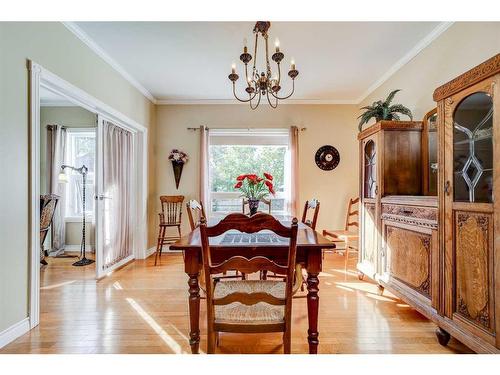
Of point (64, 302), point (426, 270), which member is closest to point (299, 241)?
point (426, 270)

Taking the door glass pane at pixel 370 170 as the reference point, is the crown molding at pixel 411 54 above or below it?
above

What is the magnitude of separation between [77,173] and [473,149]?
17.7 feet


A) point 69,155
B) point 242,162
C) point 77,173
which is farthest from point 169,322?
point 69,155

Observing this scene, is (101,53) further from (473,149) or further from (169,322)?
(473,149)

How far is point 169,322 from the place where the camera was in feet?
7.04

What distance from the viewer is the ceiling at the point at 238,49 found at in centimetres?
256

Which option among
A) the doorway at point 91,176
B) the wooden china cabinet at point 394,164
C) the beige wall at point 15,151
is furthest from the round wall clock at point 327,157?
the beige wall at point 15,151

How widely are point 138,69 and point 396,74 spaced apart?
3.31 meters

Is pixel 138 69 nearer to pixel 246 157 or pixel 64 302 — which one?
pixel 246 157

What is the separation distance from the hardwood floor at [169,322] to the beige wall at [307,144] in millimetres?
1709

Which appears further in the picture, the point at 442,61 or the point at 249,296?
the point at 442,61

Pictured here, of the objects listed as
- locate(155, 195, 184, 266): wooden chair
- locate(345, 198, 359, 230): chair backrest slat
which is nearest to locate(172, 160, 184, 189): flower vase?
locate(155, 195, 184, 266): wooden chair

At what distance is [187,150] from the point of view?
184 inches

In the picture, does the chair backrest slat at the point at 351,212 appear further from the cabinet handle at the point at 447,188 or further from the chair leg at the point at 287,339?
the chair leg at the point at 287,339
